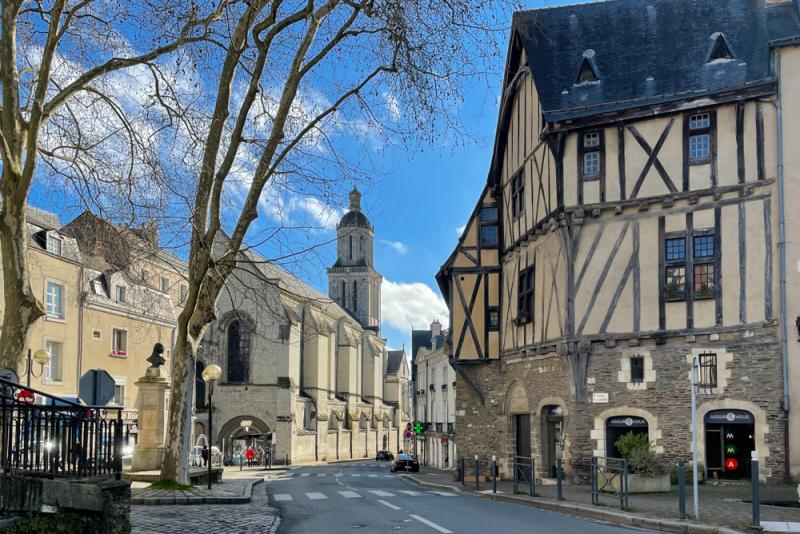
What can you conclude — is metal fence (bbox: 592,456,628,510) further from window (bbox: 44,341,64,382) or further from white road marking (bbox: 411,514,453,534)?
window (bbox: 44,341,64,382)

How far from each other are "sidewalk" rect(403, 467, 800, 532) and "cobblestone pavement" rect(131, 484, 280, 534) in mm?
5360

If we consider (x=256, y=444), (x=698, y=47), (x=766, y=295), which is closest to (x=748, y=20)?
(x=698, y=47)

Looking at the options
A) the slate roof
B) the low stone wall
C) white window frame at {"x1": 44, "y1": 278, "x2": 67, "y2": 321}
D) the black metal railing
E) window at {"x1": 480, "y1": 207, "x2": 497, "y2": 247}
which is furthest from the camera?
white window frame at {"x1": 44, "y1": 278, "x2": 67, "y2": 321}

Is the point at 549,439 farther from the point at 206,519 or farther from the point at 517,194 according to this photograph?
the point at 206,519

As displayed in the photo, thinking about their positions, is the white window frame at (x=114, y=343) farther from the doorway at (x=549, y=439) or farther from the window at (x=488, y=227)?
the doorway at (x=549, y=439)

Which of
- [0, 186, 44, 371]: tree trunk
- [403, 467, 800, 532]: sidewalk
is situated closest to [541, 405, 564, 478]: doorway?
[403, 467, 800, 532]: sidewalk

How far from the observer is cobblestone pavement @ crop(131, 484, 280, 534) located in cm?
1135

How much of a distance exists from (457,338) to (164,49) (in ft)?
58.0

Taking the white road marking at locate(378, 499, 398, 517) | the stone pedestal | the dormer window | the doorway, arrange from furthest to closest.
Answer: the doorway < the stone pedestal < the dormer window < the white road marking at locate(378, 499, 398, 517)

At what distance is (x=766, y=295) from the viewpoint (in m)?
19.4

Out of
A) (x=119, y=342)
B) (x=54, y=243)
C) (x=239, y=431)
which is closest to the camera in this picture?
(x=54, y=243)

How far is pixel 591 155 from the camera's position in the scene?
21.9 metres

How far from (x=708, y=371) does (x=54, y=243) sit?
83.7 ft

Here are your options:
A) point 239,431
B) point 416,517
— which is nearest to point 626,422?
point 416,517
